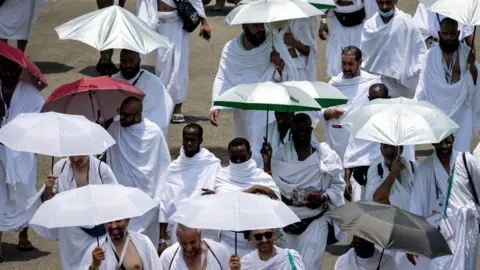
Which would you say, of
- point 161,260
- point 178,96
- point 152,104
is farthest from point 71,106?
point 178,96

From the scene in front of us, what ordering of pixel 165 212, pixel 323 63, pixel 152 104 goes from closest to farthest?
pixel 165 212 → pixel 152 104 → pixel 323 63

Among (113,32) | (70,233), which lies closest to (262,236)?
(70,233)

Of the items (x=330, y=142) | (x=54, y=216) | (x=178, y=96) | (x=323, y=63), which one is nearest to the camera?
(x=54, y=216)

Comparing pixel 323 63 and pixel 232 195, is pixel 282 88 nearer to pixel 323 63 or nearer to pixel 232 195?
pixel 232 195

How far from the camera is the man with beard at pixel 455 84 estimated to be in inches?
575

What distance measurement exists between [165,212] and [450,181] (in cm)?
257

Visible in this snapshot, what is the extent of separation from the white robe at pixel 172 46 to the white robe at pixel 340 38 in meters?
1.69

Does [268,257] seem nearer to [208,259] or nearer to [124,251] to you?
[208,259]

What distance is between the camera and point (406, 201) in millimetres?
12664

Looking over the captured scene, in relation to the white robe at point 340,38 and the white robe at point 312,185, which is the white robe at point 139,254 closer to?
the white robe at point 312,185

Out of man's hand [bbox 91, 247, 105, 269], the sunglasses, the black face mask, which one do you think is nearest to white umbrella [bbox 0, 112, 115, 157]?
man's hand [bbox 91, 247, 105, 269]

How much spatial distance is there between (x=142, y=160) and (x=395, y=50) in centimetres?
419

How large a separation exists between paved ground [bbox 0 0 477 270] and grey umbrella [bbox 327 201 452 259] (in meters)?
3.56

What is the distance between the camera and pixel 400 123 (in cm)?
1207
